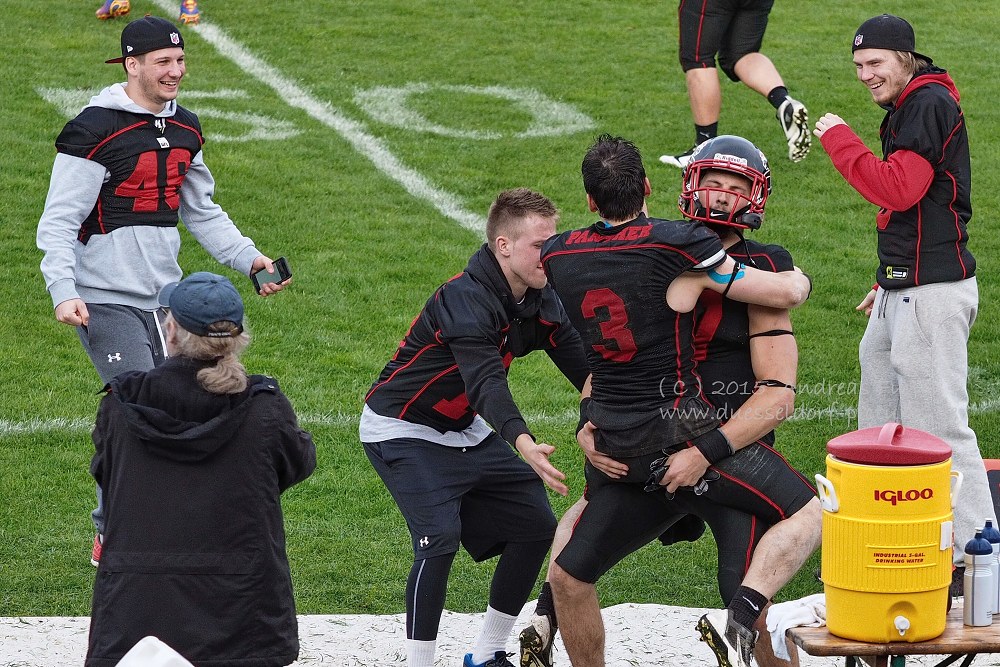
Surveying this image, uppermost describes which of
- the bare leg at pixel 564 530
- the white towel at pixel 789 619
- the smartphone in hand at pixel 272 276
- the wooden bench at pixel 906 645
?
the smartphone in hand at pixel 272 276

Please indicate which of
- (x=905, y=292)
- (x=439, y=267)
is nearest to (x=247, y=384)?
(x=905, y=292)

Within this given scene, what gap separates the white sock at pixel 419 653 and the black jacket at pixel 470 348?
766 millimetres

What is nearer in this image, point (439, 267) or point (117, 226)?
point (117, 226)

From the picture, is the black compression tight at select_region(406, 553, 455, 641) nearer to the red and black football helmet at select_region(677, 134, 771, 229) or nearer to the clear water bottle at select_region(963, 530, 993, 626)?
the red and black football helmet at select_region(677, 134, 771, 229)

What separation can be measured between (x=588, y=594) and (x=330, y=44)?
9816 mm

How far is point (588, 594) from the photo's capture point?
15.9ft

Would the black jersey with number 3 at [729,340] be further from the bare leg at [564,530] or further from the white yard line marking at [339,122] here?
the white yard line marking at [339,122]

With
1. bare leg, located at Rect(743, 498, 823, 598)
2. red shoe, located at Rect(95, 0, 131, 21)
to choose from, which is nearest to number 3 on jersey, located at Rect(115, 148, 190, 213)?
bare leg, located at Rect(743, 498, 823, 598)

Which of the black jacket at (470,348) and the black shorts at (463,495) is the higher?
the black jacket at (470,348)

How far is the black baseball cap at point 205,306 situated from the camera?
407 centimetres

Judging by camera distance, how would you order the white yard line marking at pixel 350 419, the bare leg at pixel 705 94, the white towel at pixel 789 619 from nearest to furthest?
the white towel at pixel 789 619
the white yard line marking at pixel 350 419
the bare leg at pixel 705 94

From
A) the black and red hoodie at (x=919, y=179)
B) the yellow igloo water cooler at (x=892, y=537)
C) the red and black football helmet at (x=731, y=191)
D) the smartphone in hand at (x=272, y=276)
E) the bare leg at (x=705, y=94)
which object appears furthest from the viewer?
the bare leg at (x=705, y=94)

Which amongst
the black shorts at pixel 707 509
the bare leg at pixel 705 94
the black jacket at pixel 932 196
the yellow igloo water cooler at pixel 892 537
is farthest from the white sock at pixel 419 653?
the bare leg at pixel 705 94

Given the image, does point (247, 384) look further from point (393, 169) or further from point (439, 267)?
point (393, 169)
